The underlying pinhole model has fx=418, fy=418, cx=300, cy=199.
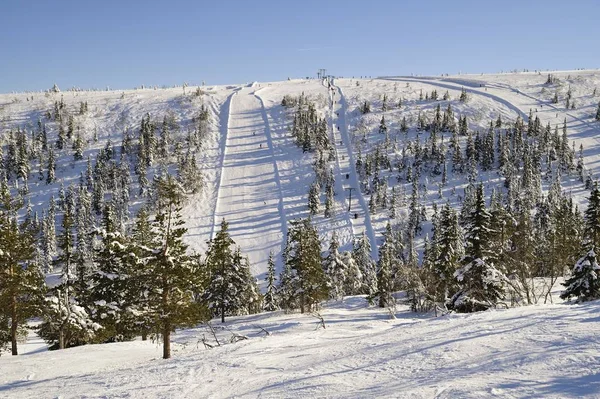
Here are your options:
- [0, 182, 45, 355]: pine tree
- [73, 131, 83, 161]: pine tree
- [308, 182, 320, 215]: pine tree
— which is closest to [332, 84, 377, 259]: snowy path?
[308, 182, 320, 215]: pine tree

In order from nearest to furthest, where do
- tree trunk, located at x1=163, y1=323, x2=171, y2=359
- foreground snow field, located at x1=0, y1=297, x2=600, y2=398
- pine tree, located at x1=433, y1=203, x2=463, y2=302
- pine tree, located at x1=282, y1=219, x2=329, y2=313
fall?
foreground snow field, located at x1=0, y1=297, x2=600, y2=398
tree trunk, located at x1=163, y1=323, x2=171, y2=359
pine tree, located at x1=433, y1=203, x2=463, y2=302
pine tree, located at x1=282, y1=219, x2=329, y2=313

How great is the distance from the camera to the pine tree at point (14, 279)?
2492cm

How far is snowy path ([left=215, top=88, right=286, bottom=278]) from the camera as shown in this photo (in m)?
97.9

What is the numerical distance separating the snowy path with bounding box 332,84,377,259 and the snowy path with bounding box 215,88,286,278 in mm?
18936

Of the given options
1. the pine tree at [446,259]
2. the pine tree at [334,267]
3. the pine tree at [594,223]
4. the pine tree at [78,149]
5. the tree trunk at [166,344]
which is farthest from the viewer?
the pine tree at [78,149]

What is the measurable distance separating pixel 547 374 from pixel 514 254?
24516 mm

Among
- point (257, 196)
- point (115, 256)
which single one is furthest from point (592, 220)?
point (257, 196)

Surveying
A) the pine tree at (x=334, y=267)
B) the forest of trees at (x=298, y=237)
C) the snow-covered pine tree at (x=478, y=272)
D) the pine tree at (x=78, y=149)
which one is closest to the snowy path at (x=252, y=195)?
the forest of trees at (x=298, y=237)

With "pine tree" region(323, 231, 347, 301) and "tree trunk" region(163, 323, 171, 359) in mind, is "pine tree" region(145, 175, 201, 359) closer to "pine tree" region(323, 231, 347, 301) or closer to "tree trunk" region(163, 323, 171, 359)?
"tree trunk" region(163, 323, 171, 359)

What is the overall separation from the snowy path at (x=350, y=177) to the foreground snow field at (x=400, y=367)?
2649 inches

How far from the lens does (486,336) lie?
11953mm

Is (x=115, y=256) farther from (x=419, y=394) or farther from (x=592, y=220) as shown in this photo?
(x=592, y=220)

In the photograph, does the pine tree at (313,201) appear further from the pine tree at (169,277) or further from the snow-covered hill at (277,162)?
the pine tree at (169,277)

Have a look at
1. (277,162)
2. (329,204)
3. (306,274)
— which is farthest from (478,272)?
(277,162)
